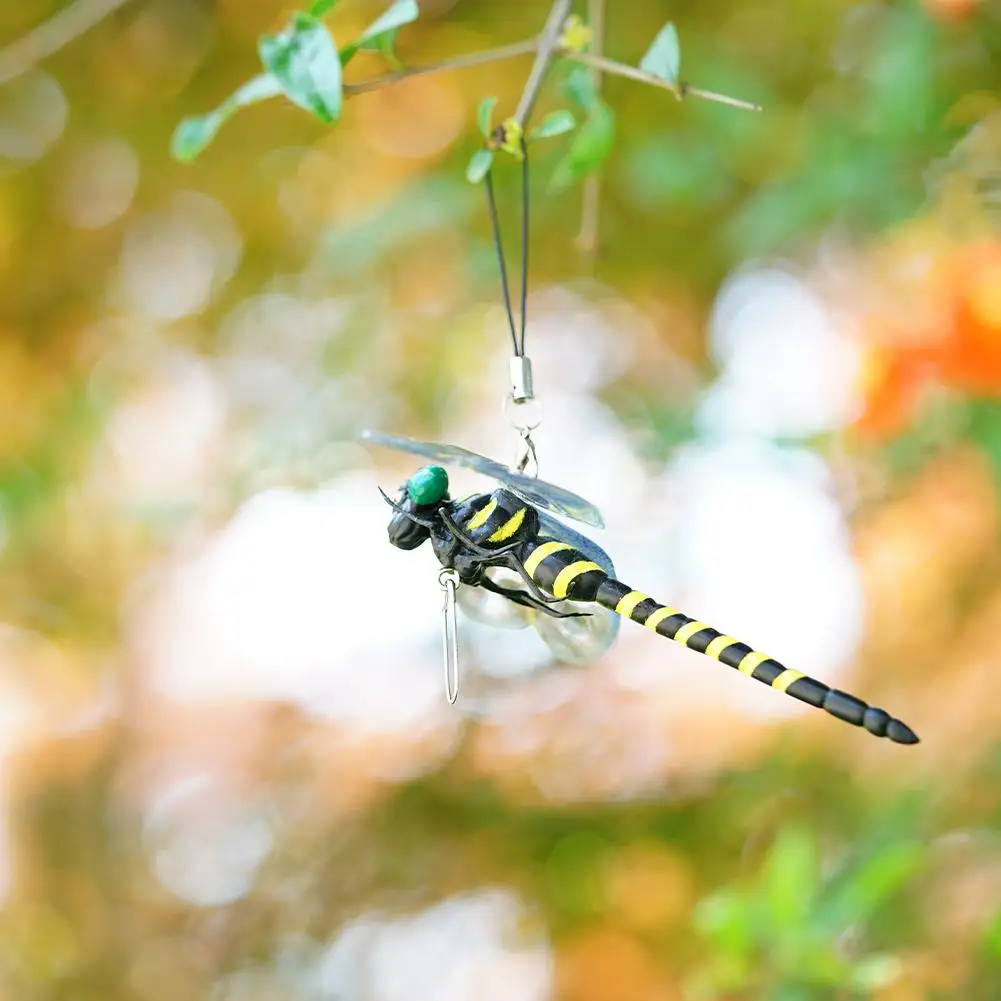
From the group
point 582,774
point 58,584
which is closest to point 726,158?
point 582,774

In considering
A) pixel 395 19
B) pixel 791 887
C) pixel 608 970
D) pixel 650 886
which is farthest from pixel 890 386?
pixel 608 970

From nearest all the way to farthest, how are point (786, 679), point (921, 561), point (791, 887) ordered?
point (786, 679) → point (791, 887) → point (921, 561)

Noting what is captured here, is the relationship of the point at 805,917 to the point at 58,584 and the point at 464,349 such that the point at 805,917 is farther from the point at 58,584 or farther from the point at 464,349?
the point at 58,584

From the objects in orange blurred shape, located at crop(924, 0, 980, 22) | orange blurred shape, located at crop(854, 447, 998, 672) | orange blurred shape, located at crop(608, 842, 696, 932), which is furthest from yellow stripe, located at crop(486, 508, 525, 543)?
orange blurred shape, located at crop(608, 842, 696, 932)

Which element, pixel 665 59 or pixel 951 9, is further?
pixel 951 9

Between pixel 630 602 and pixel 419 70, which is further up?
pixel 419 70

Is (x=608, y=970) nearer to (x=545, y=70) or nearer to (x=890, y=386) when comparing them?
(x=890, y=386)

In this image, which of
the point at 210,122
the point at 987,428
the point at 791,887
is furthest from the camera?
the point at 987,428
